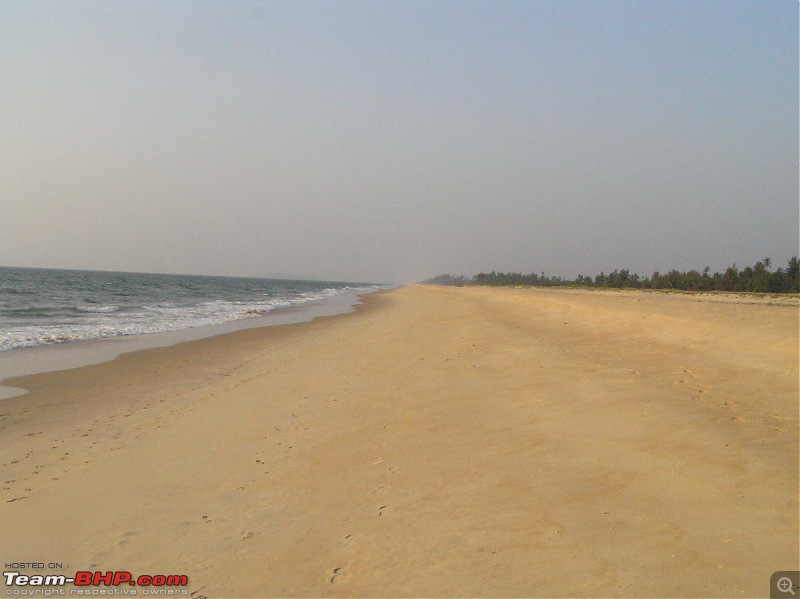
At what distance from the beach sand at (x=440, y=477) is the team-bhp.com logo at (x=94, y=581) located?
0.08 m

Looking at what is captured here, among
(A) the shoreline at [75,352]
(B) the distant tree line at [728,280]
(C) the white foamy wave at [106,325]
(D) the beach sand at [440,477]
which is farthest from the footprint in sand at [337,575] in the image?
(B) the distant tree line at [728,280]

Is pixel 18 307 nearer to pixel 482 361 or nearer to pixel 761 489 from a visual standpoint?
pixel 482 361

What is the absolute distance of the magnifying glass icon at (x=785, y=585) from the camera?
3121 millimetres

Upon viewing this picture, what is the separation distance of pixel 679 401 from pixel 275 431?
20.0 ft

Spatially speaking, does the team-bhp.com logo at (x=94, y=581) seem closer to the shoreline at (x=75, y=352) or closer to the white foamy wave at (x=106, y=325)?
the shoreline at (x=75, y=352)

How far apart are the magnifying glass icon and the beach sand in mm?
81

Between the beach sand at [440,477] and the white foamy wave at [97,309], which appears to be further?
the white foamy wave at [97,309]

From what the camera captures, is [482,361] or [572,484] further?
[482,361]

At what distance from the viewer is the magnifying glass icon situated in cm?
312

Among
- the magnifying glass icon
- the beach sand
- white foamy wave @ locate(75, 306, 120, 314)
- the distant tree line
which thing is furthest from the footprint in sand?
the distant tree line

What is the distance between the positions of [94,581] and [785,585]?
17.1ft

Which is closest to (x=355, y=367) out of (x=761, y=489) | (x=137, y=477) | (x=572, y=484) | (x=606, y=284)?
(x=137, y=477)

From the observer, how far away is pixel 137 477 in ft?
19.6

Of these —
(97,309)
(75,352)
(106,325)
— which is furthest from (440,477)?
(97,309)
